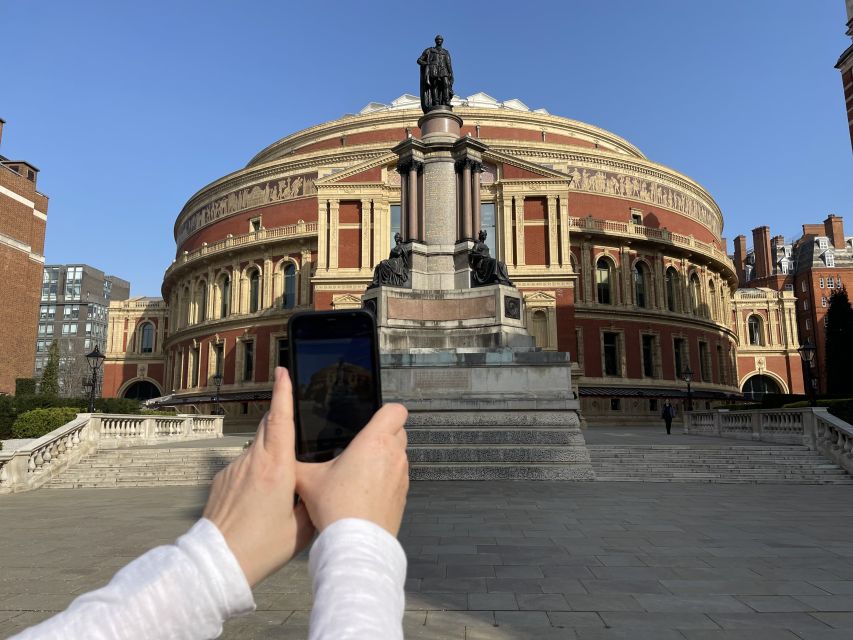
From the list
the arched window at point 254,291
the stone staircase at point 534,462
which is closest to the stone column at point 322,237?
the arched window at point 254,291

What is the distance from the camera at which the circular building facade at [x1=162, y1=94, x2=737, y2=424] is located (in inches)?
1551

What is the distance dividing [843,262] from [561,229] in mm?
57779

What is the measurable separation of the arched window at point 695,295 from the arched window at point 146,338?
1956 inches

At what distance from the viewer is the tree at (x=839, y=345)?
41.1m

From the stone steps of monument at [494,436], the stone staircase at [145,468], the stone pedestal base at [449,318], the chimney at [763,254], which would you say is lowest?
the stone staircase at [145,468]

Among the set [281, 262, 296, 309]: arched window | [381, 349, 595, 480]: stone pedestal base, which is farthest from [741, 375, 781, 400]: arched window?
[381, 349, 595, 480]: stone pedestal base

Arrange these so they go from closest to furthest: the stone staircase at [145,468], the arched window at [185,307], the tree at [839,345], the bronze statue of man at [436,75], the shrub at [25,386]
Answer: the stone staircase at [145,468], the bronze statue of man at [436,75], the shrub at [25,386], the tree at [839,345], the arched window at [185,307]

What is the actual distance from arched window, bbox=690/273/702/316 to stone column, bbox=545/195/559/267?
644 inches

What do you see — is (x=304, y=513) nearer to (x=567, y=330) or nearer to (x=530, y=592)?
(x=530, y=592)

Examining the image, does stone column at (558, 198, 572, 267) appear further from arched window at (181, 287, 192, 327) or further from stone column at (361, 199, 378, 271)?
arched window at (181, 287, 192, 327)

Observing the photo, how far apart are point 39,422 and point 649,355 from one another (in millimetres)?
38647

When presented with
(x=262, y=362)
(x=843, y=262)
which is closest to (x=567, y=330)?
(x=262, y=362)

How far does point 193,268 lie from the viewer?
5191 centimetres

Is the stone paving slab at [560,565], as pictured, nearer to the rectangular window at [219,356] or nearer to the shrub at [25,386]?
the shrub at [25,386]
